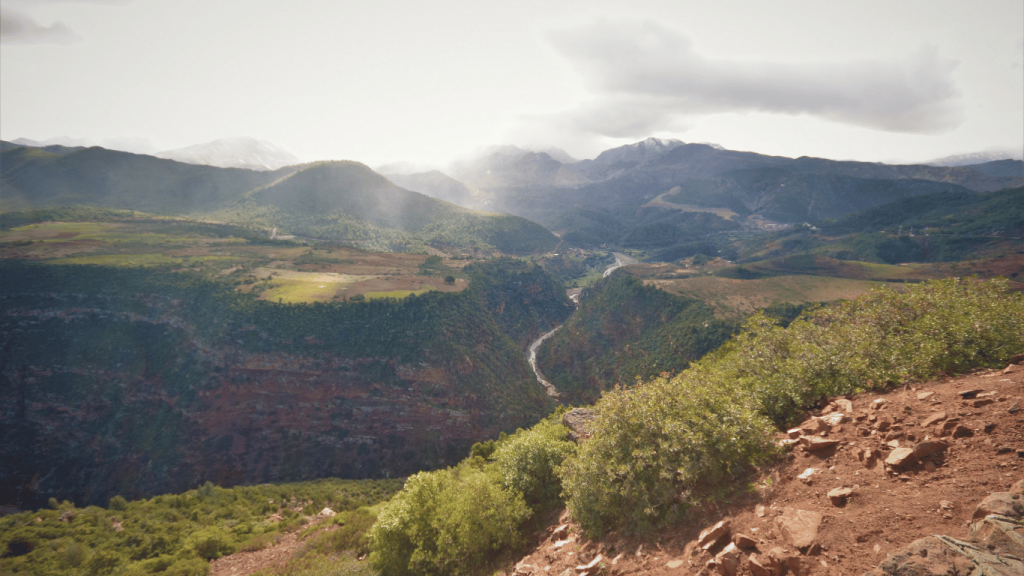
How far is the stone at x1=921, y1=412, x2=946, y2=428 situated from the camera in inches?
452

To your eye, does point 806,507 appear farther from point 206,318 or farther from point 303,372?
point 206,318

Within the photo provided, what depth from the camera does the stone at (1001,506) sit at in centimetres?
779

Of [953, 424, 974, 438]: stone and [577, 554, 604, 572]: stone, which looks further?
[577, 554, 604, 572]: stone

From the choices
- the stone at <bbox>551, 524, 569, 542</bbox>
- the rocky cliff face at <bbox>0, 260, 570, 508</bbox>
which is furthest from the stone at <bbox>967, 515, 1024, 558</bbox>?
the rocky cliff face at <bbox>0, 260, 570, 508</bbox>

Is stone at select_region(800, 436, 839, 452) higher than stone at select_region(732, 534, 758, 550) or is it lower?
higher

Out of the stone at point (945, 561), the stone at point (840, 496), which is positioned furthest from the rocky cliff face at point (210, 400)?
the stone at point (945, 561)

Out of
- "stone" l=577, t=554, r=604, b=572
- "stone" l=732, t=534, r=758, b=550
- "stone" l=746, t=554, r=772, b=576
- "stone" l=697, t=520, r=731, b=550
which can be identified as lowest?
"stone" l=577, t=554, r=604, b=572

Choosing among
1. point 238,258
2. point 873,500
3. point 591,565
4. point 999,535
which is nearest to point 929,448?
point 873,500

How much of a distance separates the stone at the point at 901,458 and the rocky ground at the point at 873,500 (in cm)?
3

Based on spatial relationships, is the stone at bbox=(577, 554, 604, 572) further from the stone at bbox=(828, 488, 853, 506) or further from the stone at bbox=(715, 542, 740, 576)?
the stone at bbox=(828, 488, 853, 506)

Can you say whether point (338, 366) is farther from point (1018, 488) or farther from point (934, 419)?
point (1018, 488)

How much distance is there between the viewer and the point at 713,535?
36.8 ft

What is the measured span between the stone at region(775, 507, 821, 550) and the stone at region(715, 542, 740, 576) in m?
1.44

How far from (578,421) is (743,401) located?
14482 millimetres
